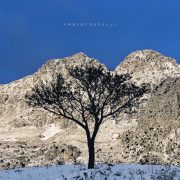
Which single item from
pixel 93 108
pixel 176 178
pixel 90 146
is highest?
pixel 93 108

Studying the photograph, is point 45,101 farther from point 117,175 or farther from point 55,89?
point 117,175

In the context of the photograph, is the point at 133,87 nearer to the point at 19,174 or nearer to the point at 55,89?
the point at 55,89

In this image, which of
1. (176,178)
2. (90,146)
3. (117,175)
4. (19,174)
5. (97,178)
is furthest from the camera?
(90,146)

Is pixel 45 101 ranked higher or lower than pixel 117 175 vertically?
higher

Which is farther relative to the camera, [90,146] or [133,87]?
[133,87]

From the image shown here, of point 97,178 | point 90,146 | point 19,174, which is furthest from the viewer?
point 90,146

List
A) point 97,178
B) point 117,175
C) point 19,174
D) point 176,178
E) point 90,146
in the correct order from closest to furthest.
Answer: point 176,178 → point 97,178 → point 117,175 → point 19,174 → point 90,146

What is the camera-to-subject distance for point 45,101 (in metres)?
43.0

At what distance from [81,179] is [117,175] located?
7.30 feet

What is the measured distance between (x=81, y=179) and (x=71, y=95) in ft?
68.4

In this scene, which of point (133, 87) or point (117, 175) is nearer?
point (117, 175)

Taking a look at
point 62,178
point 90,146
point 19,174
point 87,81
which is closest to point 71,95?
point 87,81

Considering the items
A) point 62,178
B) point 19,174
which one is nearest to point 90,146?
point 19,174

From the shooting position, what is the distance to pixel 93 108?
42.7 metres
